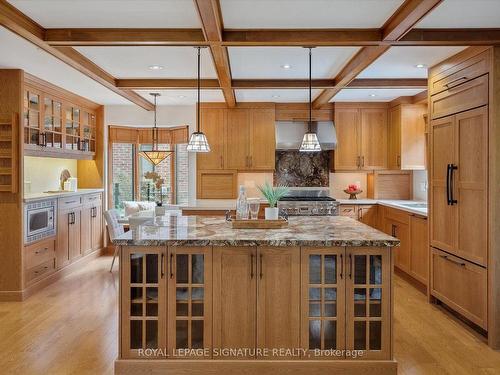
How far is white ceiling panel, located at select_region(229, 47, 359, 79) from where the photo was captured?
3.70m

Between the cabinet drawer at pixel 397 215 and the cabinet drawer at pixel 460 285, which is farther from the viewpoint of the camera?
the cabinet drawer at pixel 397 215

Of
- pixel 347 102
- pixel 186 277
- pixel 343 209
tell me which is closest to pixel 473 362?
pixel 186 277

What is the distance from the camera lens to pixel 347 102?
6.27 meters

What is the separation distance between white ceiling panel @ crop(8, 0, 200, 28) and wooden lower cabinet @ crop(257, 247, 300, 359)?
5.84 ft

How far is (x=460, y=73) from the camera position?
3.62 m

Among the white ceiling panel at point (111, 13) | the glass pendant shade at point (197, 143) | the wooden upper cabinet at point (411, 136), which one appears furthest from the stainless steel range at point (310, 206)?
the white ceiling panel at point (111, 13)

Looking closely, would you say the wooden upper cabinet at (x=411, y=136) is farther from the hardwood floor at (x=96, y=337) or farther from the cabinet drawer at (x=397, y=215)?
the hardwood floor at (x=96, y=337)

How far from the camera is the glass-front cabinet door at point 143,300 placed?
8.71ft

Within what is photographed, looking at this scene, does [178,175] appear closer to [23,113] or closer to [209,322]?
[23,113]

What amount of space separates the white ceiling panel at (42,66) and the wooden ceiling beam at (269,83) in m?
0.57

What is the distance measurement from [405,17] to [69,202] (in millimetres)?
4597

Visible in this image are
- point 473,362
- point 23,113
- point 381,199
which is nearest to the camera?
point 473,362

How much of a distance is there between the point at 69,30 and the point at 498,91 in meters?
3.44

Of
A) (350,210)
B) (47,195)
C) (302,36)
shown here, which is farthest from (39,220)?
(350,210)
